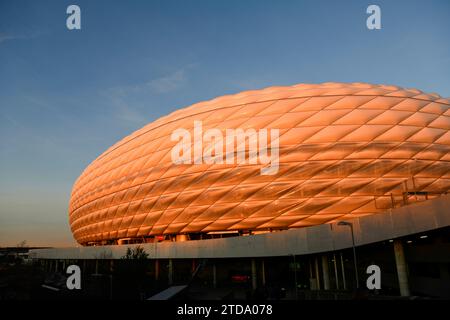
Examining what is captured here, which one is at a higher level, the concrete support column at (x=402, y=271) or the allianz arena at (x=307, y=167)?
the allianz arena at (x=307, y=167)

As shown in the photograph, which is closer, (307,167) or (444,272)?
(444,272)

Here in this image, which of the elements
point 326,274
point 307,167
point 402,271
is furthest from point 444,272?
point 307,167

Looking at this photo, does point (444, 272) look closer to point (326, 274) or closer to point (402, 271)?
point (402, 271)

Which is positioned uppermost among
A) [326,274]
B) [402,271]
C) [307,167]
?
[307,167]

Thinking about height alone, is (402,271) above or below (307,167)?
below

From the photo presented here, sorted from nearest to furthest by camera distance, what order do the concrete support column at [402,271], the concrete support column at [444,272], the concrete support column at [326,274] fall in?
the concrete support column at [402,271] → the concrete support column at [444,272] → the concrete support column at [326,274]

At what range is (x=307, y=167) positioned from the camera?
2488 centimetres

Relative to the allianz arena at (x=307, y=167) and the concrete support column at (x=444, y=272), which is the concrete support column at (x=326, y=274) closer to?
the allianz arena at (x=307, y=167)

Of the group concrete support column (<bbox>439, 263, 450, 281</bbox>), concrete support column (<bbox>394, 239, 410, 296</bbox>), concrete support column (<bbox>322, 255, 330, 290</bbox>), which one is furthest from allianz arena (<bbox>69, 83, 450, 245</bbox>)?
concrete support column (<bbox>439, 263, 450, 281</bbox>)

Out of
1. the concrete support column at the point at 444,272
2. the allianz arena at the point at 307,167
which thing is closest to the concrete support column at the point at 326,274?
the allianz arena at the point at 307,167

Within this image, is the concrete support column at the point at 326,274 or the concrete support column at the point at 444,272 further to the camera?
the concrete support column at the point at 326,274

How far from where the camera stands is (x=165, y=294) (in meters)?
16.5

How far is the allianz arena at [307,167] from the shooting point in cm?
2438
